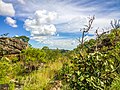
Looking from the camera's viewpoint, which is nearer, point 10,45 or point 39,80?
point 39,80

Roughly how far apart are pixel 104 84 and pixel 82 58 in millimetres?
984

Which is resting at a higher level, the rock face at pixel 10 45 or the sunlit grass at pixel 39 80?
the rock face at pixel 10 45

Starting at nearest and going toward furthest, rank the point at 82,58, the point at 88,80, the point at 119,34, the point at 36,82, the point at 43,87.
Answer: the point at 88,80, the point at 82,58, the point at 43,87, the point at 36,82, the point at 119,34

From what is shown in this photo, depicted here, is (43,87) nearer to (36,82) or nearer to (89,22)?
(36,82)

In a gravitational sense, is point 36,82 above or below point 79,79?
below

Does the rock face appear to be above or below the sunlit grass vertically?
above

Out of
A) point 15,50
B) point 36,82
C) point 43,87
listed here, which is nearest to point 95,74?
point 43,87

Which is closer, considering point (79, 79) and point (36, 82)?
point (79, 79)

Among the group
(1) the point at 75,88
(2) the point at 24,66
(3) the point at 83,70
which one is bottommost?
(2) the point at 24,66

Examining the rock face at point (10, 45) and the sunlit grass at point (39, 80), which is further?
the rock face at point (10, 45)

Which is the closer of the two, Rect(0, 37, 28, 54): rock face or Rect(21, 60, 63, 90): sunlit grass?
Rect(21, 60, 63, 90): sunlit grass

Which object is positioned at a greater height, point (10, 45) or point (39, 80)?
point (10, 45)

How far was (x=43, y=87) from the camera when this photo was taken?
40.4 feet

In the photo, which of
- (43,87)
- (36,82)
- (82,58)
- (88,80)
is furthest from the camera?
(36,82)
